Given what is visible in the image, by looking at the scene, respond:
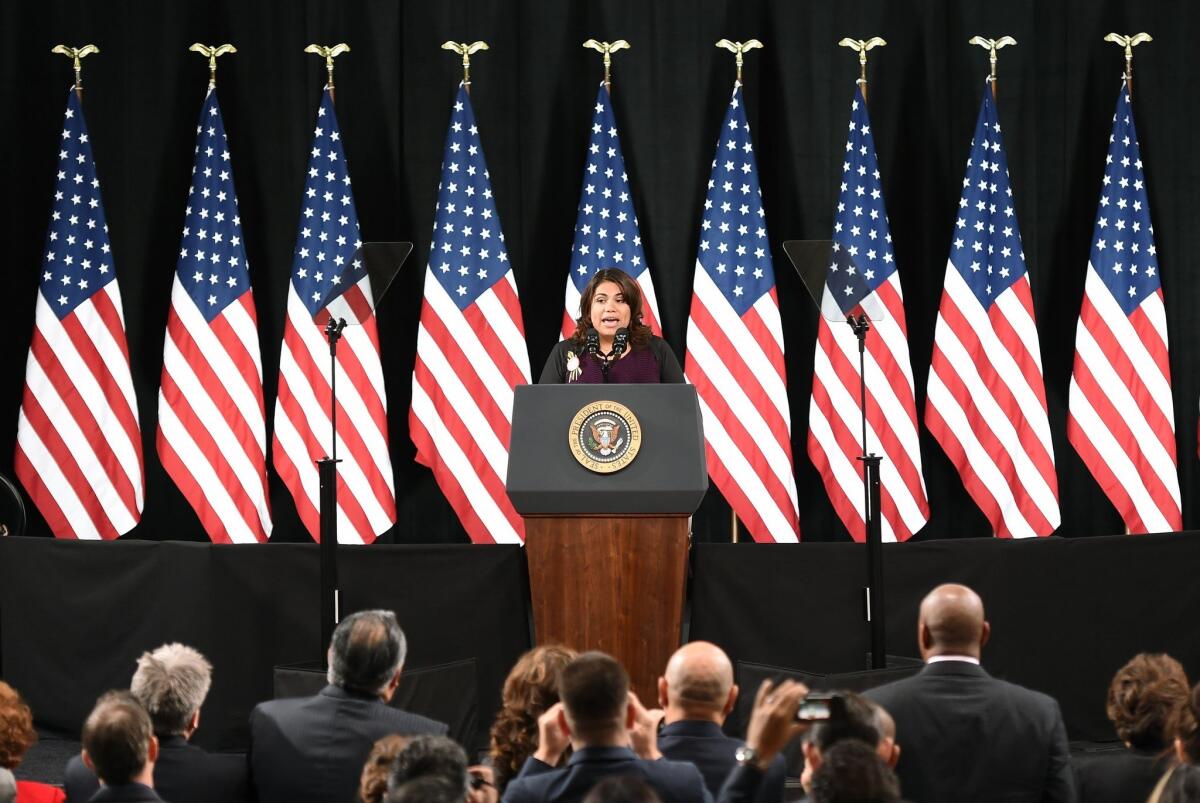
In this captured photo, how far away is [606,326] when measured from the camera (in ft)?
19.8

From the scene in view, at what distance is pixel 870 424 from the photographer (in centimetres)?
800

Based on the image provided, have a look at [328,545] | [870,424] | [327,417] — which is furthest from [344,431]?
[870,424]

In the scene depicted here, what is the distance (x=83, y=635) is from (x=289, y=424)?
154cm

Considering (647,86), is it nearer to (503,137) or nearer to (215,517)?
(503,137)

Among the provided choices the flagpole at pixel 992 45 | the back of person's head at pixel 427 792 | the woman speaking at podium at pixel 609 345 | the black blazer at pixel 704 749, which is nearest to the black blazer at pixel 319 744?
the black blazer at pixel 704 749

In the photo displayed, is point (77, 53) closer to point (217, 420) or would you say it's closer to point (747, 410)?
point (217, 420)

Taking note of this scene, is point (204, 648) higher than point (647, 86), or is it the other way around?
point (647, 86)

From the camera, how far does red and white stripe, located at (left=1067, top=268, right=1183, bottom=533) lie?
786 cm

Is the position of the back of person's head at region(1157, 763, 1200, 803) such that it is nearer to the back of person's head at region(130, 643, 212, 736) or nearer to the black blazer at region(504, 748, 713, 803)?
the black blazer at region(504, 748, 713, 803)

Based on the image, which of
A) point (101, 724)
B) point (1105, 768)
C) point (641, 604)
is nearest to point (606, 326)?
point (641, 604)

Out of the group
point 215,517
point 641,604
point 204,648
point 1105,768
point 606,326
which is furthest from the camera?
point 215,517

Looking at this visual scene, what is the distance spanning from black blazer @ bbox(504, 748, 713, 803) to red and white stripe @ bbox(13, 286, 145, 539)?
17.9 ft

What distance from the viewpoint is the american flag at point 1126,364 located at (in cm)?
786

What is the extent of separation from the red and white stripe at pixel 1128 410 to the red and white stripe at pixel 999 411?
22cm
